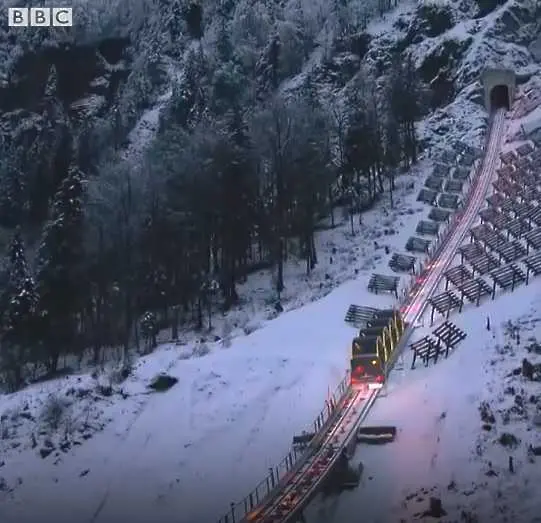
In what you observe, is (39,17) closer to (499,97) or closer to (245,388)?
(245,388)

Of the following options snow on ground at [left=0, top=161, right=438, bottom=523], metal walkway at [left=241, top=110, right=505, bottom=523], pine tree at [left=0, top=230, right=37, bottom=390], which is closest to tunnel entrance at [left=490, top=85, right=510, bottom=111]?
metal walkway at [left=241, top=110, right=505, bottom=523]

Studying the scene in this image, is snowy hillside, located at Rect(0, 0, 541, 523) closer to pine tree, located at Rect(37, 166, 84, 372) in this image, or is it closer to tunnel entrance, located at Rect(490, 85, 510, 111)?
pine tree, located at Rect(37, 166, 84, 372)

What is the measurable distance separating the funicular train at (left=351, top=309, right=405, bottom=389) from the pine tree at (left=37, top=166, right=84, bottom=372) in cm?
1633

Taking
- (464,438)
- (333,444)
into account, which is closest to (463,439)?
(464,438)

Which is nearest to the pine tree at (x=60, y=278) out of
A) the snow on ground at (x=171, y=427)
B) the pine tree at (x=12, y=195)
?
the snow on ground at (x=171, y=427)

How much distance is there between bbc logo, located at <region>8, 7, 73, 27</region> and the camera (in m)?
20.5

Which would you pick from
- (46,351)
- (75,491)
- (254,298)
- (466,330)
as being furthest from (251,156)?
(75,491)

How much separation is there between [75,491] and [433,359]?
508 inches

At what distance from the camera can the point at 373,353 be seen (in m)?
28.7

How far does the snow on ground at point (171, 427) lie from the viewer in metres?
22.4

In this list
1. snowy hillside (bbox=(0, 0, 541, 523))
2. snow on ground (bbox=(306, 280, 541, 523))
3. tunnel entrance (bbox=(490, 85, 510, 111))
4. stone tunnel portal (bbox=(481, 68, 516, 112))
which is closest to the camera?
snow on ground (bbox=(306, 280, 541, 523))

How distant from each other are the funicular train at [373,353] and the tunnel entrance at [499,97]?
43.9 m

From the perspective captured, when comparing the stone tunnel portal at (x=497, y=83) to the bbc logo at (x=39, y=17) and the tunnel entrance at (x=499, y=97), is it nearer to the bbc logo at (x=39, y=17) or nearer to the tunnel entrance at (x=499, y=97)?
the tunnel entrance at (x=499, y=97)

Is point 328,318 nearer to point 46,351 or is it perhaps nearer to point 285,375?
point 285,375
